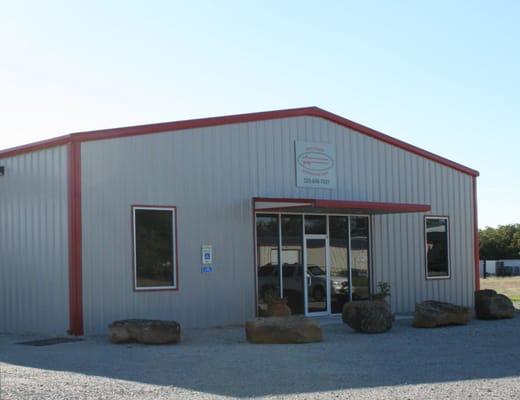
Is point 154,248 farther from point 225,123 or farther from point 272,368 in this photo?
point 272,368

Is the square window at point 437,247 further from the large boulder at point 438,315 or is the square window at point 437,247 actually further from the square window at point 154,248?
the square window at point 154,248

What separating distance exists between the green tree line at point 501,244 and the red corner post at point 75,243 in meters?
64.1

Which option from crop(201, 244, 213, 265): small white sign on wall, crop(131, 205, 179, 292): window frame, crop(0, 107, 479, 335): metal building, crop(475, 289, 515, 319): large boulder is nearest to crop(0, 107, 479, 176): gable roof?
crop(0, 107, 479, 335): metal building

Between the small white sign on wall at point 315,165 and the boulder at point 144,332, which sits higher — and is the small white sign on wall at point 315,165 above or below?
above

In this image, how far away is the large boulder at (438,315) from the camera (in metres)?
17.7

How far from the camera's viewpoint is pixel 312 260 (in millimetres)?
20375

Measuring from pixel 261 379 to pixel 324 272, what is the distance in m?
10.3

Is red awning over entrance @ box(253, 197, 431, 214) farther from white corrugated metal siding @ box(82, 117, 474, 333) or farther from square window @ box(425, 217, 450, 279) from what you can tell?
square window @ box(425, 217, 450, 279)

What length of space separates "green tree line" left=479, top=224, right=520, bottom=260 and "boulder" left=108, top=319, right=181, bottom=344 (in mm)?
64581

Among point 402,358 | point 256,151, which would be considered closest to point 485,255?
point 256,151

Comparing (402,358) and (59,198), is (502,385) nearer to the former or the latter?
(402,358)

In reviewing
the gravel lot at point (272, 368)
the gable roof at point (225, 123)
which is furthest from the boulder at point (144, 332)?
the gable roof at point (225, 123)

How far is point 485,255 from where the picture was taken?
3059 inches

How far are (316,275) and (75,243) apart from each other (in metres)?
6.79
